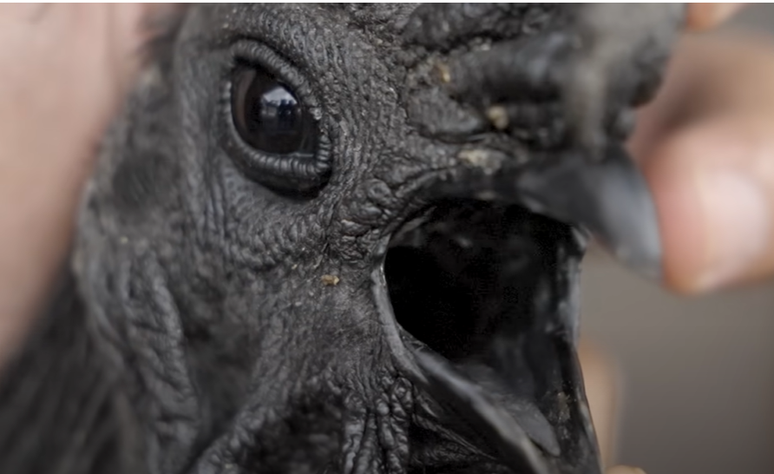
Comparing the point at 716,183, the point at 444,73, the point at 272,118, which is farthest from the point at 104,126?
the point at 716,183

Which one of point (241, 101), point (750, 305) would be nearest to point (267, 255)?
point (241, 101)

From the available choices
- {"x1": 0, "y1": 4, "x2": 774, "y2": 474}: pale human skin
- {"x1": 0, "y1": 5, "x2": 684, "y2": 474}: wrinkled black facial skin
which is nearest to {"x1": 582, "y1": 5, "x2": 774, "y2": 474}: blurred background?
{"x1": 0, "y1": 4, "x2": 774, "y2": 474}: pale human skin

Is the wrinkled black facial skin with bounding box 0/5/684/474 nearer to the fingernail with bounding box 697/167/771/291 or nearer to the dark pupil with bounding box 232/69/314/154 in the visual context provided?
the dark pupil with bounding box 232/69/314/154

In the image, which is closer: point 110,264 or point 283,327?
point 283,327

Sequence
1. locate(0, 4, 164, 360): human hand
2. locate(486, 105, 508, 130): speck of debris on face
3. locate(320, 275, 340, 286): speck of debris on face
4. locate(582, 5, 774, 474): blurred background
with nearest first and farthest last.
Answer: locate(486, 105, 508, 130): speck of debris on face, locate(320, 275, 340, 286): speck of debris on face, locate(0, 4, 164, 360): human hand, locate(582, 5, 774, 474): blurred background

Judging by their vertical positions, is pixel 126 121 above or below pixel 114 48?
below

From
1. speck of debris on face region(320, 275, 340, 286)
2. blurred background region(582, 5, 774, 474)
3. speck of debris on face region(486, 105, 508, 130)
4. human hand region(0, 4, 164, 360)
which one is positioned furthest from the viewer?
blurred background region(582, 5, 774, 474)

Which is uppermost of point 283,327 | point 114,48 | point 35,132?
point 114,48

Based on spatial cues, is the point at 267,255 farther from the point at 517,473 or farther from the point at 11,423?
the point at 11,423

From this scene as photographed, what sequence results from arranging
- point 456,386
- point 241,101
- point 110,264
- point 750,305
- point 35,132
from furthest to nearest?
point 750,305 → point 35,132 → point 110,264 → point 241,101 → point 456,386
